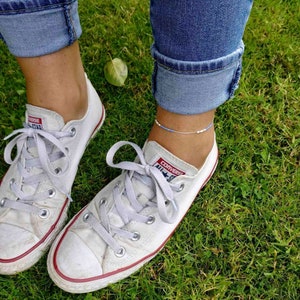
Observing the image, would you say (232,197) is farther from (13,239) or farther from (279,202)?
(13,239)

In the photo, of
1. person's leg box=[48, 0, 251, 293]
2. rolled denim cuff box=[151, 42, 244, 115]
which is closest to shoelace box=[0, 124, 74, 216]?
person's leg box=[48, 0, 251, 293]

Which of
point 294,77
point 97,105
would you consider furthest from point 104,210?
point 294,77

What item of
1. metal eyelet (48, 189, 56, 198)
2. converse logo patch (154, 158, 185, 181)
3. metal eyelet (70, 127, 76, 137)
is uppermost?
metal eyelet (70, 127, 76, 137)

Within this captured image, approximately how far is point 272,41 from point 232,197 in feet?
2.17

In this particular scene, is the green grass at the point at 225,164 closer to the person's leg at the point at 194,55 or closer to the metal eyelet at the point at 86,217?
the metal eyelet at the point at 86,217

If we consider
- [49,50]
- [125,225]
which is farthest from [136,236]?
[49,50]

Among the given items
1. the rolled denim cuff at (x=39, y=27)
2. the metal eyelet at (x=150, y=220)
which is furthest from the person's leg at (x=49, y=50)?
the metal eyelet at (x=150, y=220)

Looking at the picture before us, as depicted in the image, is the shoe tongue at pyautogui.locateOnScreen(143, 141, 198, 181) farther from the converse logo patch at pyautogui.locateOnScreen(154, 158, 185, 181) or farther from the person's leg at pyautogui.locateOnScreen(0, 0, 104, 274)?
the person's leg at pyautogui.locateOnScreen(0, 0, 104, 274)

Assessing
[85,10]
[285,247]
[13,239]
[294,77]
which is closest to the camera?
[13,239]

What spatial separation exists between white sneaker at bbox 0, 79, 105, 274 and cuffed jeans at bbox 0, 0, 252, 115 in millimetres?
207

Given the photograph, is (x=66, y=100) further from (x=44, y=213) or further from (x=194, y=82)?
(x=194, y=82)

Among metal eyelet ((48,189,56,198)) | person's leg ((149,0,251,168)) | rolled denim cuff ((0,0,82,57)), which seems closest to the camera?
person's leg ((149,0,251,168))

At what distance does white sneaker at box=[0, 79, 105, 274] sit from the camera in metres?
1.05

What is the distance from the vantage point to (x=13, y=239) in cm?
105
